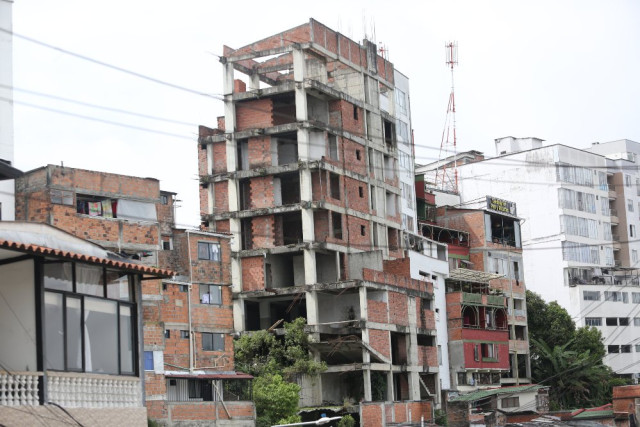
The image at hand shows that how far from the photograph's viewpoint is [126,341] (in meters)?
24.1

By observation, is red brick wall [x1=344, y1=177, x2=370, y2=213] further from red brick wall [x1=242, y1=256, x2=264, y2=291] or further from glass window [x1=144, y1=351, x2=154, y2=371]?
glass window [x1=144, y1=351, x2=154, y2=371]

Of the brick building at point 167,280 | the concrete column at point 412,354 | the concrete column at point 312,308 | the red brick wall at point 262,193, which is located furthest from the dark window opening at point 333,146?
the brick building at point 167,280

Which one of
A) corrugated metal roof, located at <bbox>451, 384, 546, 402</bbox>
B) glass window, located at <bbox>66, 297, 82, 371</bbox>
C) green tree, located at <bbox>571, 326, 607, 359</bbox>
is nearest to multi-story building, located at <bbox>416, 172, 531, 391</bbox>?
corrugated metal roof, located at <bbox>451, 384, 546, 402</bbox>

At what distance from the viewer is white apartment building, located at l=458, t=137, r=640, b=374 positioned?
92062 millimetres

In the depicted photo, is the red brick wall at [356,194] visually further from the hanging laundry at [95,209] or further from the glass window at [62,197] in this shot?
the glass window at [62,197]

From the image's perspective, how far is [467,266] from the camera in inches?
3155

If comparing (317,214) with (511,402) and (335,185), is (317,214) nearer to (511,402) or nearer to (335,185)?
(335,185)

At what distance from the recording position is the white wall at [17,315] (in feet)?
69.9

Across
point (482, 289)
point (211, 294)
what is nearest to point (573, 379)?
Answer: point (482, 289)

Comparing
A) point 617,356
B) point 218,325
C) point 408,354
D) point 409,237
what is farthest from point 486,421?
point 617,356

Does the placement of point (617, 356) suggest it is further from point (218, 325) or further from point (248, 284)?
point (218, 325)

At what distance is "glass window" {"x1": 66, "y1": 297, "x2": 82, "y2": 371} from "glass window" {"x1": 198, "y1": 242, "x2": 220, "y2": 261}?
28.8 m

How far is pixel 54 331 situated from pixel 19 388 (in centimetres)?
150

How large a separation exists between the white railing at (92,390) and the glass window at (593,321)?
235ft
